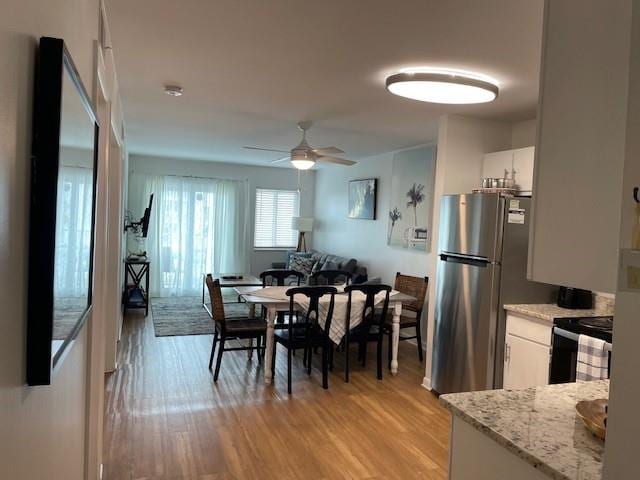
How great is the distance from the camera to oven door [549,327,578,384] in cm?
281

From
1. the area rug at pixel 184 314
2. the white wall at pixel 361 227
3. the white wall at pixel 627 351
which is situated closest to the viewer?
the white wall at pixel 627 351

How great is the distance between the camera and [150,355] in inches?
189

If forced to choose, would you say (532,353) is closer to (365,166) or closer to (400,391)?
(400,391)

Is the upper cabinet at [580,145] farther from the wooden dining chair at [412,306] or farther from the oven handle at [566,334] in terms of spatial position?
the wooden dining chair at [412,306]

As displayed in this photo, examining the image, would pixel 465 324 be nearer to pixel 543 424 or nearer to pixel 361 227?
pixel 543 424

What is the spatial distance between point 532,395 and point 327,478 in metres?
1.51

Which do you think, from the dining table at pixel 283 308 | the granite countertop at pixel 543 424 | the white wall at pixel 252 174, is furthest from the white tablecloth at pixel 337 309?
the white wall at pixel 252 174

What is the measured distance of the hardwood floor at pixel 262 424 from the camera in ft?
9.07

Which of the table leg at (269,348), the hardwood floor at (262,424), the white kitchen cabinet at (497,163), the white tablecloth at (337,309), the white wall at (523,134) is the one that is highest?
the white wall at (523,134)

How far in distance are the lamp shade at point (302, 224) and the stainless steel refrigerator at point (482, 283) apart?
15.2 ft

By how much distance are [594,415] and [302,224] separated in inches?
281

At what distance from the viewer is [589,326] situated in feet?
9.11

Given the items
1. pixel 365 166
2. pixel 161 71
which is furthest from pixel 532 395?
pixel 365 166

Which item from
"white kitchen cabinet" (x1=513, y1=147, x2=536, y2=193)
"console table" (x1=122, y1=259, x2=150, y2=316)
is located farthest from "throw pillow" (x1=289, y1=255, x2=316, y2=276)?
"white kitchen cabinet" (x1=513, y1=147, x2=536, y2=193)
